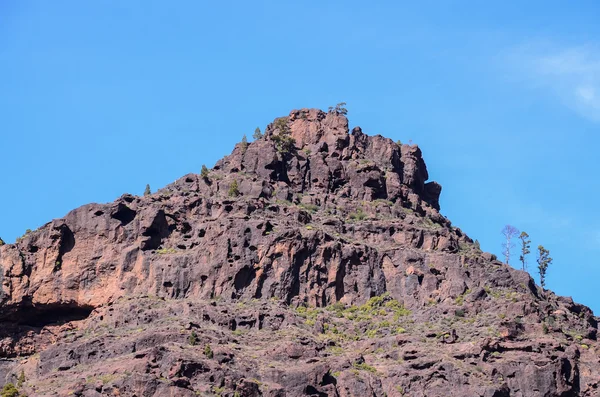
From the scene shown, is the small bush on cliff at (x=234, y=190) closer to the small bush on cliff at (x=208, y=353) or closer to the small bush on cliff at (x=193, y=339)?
the small bush on cliff at (x=193, y=339)

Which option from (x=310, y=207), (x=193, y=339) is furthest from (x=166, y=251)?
(x=193, y=339)

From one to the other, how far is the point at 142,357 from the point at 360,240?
127 ft

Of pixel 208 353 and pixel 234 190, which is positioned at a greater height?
pixel 234 190

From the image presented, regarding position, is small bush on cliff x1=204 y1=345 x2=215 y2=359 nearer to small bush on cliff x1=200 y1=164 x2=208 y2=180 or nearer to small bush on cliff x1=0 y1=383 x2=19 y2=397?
small bush on cliff x1=0 y1=383 x2=19 y2=397

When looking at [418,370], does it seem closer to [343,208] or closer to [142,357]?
[142,357]

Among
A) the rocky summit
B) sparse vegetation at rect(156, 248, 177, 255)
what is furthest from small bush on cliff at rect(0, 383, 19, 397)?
sparse vegetation at rect(156, 248, 177, 255)

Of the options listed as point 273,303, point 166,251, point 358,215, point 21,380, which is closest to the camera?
point 21,380

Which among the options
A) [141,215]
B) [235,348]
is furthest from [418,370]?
[141,215]

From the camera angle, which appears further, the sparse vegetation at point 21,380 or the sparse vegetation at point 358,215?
the sparse vegetation at point 358,215

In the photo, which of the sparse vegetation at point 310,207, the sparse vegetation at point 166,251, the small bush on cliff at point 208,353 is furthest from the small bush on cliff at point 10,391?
the sparse vegetation at point 310,207

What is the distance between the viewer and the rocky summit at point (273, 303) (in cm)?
14862

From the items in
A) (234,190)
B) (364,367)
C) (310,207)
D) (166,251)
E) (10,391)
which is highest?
(234,190)

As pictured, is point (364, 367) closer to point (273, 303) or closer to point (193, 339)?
point (273, 303)

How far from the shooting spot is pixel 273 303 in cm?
16488
